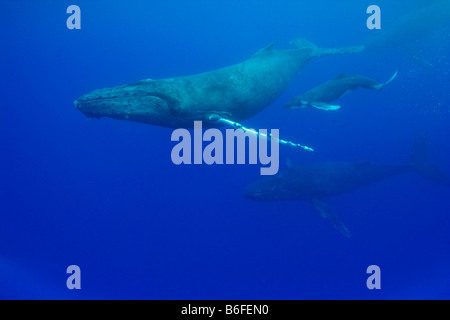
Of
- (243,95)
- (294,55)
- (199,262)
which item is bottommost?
(199,262)

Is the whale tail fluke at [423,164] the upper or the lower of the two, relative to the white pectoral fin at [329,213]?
upper

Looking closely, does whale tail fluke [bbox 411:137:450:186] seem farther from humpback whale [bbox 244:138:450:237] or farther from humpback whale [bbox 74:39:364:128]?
humpback whale [bbox 74:39:364:128]

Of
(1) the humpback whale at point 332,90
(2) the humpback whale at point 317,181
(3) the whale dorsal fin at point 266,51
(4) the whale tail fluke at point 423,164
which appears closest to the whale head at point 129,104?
(1) the humpback whale at point 332,90

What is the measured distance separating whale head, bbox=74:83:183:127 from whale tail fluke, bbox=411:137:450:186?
10.1 metres

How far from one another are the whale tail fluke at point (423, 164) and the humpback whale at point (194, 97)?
22.9 ft

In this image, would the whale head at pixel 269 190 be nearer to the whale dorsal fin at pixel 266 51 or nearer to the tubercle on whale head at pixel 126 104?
the whale dorsal fin at pixel 266 51

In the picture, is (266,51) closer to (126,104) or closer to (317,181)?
(317,181)

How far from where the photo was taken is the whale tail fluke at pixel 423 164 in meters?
12.5

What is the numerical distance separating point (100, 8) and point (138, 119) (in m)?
20.8

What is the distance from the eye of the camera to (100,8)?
2314cm

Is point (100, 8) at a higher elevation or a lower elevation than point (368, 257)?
higher

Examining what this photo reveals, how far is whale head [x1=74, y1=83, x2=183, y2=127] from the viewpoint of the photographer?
5.61 m

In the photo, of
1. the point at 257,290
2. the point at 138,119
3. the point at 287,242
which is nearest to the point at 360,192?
the point at 287,242
